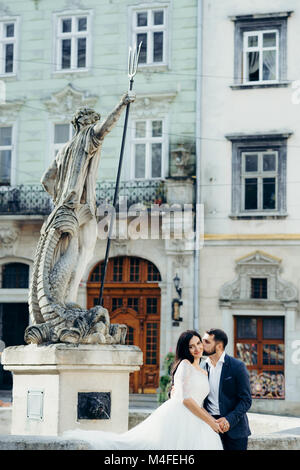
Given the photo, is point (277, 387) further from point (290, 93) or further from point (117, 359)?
point (117, 359)

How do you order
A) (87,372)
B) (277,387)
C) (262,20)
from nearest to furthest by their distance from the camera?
(87,372) → (277,387) → (262,20)

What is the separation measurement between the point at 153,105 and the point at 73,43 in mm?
3210

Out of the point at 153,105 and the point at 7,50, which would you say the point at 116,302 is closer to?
the point at 153,105

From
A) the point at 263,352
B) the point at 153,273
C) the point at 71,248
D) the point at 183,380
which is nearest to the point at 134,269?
the point at 153,273

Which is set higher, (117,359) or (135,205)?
(135,205)

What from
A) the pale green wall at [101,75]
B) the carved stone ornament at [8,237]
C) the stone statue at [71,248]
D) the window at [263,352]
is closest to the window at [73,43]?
the pale green wall at [101,75]

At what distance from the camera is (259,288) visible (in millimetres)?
24156

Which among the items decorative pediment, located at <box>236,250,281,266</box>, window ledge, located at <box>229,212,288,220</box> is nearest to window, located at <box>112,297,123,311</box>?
decorative pediment, located at <box>236,250,281,266</box>

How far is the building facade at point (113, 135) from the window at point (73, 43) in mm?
30

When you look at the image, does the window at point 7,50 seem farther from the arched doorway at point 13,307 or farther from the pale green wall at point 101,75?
the arched doorway at point 13,307

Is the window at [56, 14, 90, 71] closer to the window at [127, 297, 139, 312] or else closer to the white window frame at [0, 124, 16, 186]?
the white window frame at [0, 124, 16, 186]

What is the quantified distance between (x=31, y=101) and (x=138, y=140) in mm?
3536

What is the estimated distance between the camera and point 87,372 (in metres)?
9.08

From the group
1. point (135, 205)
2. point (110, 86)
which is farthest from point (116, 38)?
point (135, 205)
